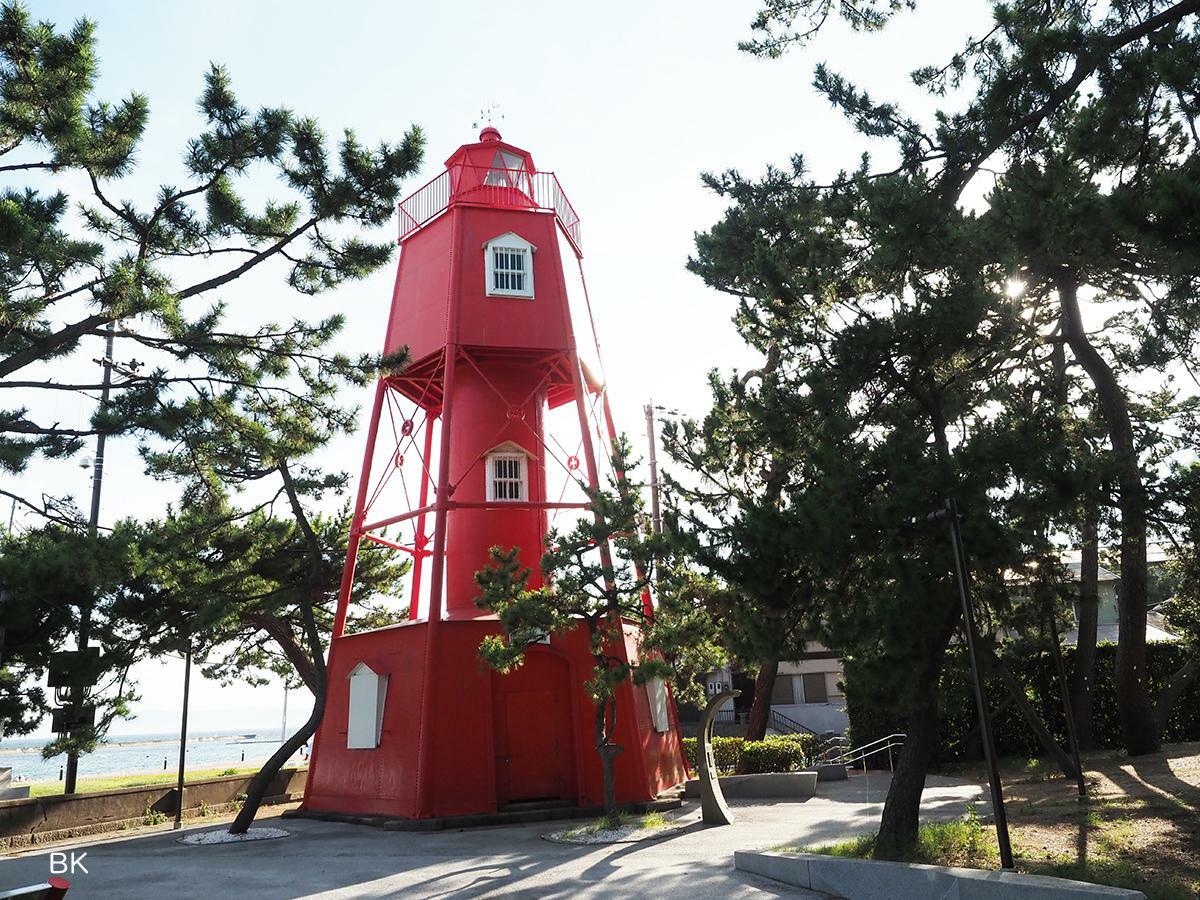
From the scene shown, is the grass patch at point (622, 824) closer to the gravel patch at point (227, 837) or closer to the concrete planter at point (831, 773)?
the gravel patch at point (227, 837)

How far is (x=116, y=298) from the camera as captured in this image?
26.9 feet

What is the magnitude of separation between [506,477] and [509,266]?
4.30m

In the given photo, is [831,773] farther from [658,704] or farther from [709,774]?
[709,774]

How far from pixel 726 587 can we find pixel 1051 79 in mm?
6086

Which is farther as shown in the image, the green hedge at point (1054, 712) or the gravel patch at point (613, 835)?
the green hedge at point (1054, 712)

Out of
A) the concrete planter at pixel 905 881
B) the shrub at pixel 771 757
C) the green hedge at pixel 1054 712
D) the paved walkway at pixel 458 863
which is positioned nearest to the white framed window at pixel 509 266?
the paved walkway at pixel 458 863

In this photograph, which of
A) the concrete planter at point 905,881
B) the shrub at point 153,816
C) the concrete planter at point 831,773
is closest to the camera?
the concrete planter at point 905,881

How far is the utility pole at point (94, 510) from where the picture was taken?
351 inches

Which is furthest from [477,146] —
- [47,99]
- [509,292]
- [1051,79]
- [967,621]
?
[967,621]

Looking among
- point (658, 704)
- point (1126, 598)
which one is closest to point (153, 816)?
point (658, 704)

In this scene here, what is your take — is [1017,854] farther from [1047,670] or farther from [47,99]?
[1047,670]

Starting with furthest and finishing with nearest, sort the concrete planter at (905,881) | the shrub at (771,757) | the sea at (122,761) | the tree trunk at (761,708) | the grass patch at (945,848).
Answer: the sea at (122,761) → the tree trunk at (761,708) → the shrub at (771,757) → the grass patch at (945,848) → the concrete planter at (905,881)

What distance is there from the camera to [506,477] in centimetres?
1780

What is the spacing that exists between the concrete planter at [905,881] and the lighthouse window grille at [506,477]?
8.90 metres
